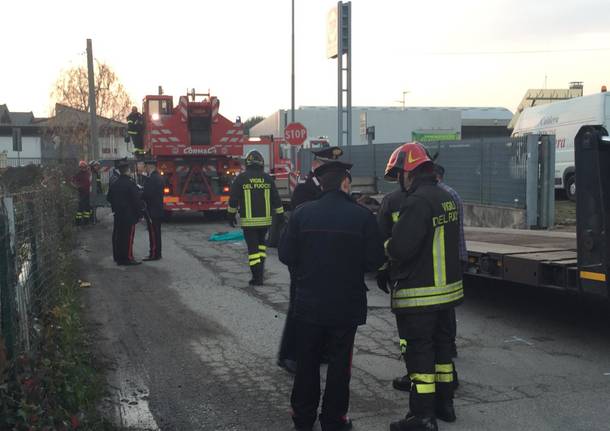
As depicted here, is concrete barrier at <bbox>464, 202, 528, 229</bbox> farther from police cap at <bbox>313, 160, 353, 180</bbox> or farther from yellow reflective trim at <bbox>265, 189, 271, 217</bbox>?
police cap at <bbox>313, 160, 353, 180</bbox>

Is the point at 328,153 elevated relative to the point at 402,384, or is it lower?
elevated

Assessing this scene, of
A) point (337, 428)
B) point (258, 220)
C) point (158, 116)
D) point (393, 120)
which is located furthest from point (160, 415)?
point (393, 120)

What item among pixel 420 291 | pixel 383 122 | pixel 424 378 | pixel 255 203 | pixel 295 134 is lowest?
pixel 424 378

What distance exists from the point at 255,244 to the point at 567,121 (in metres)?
11.3

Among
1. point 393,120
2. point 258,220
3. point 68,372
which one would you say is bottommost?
point 68,372

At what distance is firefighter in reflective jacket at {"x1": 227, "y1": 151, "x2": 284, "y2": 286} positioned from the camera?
30.9 feet

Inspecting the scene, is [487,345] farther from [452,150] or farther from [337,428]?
[452,150]

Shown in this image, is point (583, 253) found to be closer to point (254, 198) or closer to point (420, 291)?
point (420, 291)

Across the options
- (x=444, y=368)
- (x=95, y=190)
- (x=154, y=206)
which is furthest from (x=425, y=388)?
(x=95, y=190)

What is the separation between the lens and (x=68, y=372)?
4.54 meters

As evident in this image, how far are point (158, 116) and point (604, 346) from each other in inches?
549

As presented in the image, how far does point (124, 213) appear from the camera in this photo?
11555 millimetres

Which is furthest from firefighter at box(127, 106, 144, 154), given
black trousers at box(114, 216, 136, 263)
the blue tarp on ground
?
black trousers at box(114, 216, 136, 263)

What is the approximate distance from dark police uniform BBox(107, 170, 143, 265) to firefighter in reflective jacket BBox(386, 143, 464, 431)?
7.73 meters
